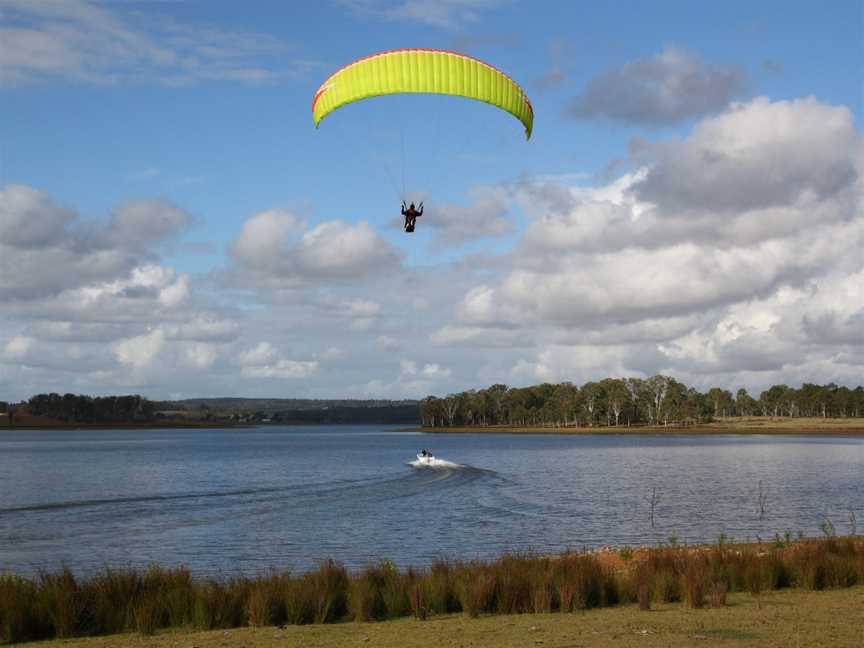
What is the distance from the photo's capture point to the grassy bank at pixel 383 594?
643 inches

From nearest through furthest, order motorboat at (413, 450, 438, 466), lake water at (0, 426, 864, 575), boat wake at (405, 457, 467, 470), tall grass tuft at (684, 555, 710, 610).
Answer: tall grass tuft at (684, 555, 710, 610)
lake water at (0, 426, 864, 575)
boat wake at (405, 457, 467, 470)
motorboat at (413, 450, 438, 466)

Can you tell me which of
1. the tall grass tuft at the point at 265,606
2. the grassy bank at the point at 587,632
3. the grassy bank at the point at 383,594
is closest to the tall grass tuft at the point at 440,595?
the grassy bank at the point at 383,594

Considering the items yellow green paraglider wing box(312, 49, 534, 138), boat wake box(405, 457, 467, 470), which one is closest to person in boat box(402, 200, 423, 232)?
yellow green paraglider wing box(312, 49, 534, 138)

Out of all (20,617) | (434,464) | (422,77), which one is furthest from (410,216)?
(434,464)

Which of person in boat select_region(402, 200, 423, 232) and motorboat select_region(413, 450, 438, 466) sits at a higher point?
person in boat select_region(402, 200, 423, 232)

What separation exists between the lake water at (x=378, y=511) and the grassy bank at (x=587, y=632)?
8.69 meters

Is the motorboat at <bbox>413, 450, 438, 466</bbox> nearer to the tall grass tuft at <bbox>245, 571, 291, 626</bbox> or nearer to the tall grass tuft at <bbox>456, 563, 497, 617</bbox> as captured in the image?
the tall grass tuft at <bbox>456, 563, 497, 617</bbox>

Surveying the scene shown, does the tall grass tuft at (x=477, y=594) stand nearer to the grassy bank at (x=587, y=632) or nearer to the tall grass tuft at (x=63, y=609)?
the grassy bank at (x=587, y=632)

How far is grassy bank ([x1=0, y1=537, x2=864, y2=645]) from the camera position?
53.6 ft

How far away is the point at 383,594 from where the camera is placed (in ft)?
58.2

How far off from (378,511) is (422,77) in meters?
28.5

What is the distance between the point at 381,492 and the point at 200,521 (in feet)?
62.6

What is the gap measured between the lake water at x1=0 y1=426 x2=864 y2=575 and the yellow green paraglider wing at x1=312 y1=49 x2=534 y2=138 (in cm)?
1424

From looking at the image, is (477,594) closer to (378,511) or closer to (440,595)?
(440,595)
